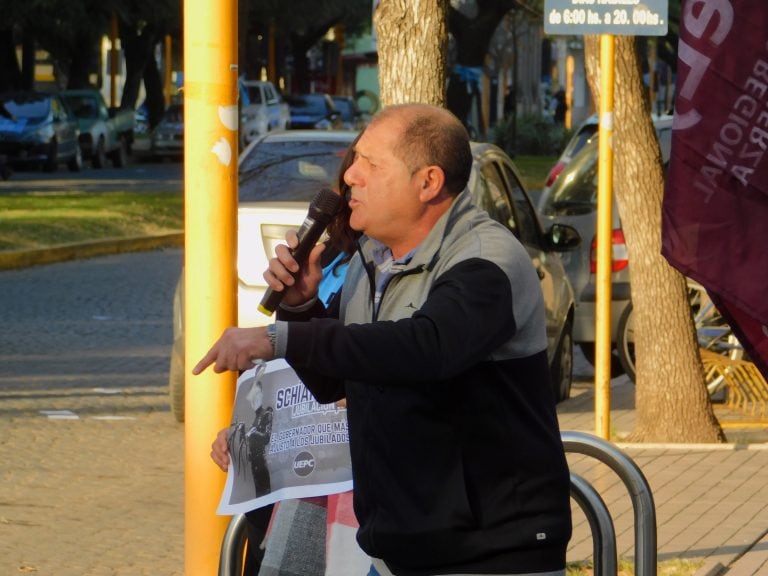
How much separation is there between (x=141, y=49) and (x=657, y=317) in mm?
45504

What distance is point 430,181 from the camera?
3.10m

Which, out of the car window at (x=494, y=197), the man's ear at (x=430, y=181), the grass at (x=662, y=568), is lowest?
the grass at (x=662, y=568)

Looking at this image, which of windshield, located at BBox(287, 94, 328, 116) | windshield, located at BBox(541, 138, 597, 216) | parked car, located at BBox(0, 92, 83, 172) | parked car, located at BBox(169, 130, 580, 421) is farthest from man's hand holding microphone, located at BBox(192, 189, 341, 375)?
windshield, located at BBox(287, 94, 328, 116)

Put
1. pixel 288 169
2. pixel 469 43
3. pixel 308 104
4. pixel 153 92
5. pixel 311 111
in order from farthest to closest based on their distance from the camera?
pixel 153 92 → pixel 308 104 → pixel 311 111 → pixel 469 43 → pixel 288 169

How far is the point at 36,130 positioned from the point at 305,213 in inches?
1147

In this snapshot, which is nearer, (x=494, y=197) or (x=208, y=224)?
(x=208, y=224)

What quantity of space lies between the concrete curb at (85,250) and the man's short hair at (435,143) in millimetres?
15450

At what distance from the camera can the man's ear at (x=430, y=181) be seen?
10.1ft

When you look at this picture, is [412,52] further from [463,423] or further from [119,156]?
[119,156]

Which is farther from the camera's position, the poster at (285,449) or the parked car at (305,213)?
the parked car at (305,213)

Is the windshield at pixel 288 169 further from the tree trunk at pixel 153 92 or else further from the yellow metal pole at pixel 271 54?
the tree trunk at pixel 153 92

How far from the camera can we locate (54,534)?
280 inches

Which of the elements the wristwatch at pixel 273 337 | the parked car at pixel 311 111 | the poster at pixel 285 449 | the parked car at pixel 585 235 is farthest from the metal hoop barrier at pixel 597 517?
the parked car at pixel 311 111

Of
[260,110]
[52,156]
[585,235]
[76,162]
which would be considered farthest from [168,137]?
[585,235]
